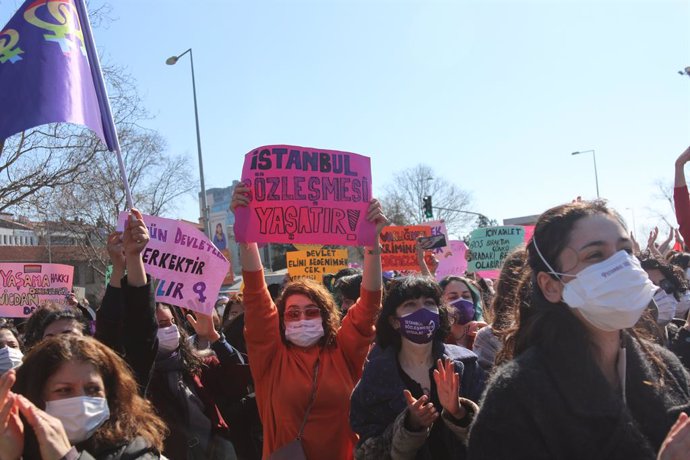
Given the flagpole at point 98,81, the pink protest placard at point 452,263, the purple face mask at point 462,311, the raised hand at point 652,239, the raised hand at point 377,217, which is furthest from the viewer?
the pink protest placard at point 452,263

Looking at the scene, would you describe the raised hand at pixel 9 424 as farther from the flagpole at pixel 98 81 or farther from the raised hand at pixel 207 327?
the raised hand at pixel 207 327

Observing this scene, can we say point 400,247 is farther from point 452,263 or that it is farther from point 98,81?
point 98,81

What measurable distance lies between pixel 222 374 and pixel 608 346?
3427 mm

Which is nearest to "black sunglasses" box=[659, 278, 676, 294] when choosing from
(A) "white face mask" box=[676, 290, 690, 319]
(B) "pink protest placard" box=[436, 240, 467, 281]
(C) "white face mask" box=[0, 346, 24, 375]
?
(A) "white face mask" box=[676, 290, 690, 319]

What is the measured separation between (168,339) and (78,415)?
1942mm

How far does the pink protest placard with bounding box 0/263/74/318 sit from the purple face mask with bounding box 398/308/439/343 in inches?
261

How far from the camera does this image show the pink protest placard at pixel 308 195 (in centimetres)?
446

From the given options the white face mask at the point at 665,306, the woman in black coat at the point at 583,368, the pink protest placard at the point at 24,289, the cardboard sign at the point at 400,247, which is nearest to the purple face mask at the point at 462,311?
the white face mask at the point at 665,306

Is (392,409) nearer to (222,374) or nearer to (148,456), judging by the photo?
(148,456)

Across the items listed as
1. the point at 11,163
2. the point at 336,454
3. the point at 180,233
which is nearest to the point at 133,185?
the point at 11,163

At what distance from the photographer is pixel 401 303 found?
12.6 ft

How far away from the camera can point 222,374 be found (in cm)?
507

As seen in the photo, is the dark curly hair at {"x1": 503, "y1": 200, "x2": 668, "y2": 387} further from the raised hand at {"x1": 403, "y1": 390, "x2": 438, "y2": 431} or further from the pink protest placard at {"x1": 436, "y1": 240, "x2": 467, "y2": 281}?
the pink protest placard at {"x1": 436, "y1": 240, "x2": 467, "y2": 281}

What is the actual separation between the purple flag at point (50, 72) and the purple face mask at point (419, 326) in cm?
206
